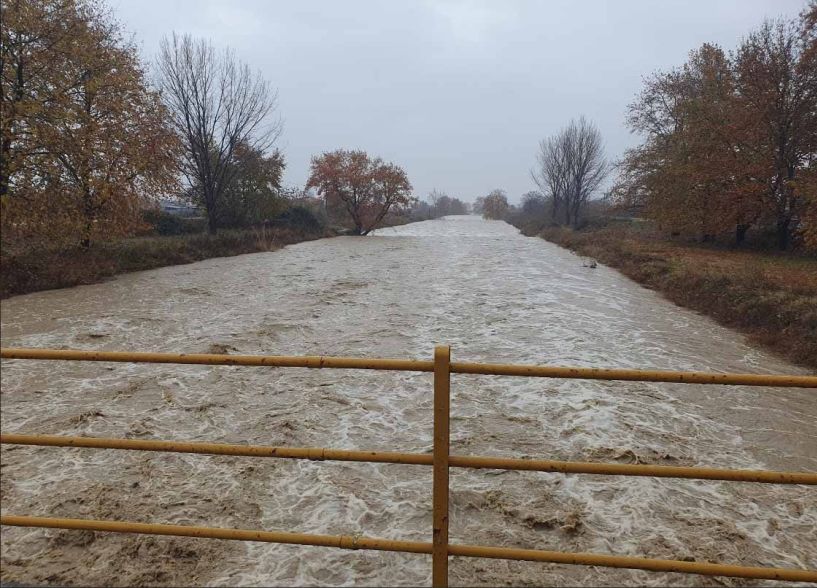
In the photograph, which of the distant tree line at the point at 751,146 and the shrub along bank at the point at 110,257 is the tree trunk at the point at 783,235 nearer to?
the distant tree line at the point at 751,146

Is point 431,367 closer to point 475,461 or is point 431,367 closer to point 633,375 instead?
point 475,461

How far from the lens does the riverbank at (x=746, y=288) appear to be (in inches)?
350

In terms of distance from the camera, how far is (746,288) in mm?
11305

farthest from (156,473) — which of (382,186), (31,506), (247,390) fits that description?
(382,186)

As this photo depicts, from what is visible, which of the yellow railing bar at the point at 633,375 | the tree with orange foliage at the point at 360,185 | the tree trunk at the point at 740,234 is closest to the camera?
the yellow railing bar at the point at 633,375

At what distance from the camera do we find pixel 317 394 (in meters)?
6.73

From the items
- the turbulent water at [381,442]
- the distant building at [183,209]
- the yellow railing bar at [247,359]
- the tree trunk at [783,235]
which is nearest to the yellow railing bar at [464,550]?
the yellow railing bar at [247,359]

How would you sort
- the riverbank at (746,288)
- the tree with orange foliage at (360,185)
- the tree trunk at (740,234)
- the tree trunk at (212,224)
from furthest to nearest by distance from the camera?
the tree with orange foliage at (360,185)
the tree trunk at (212,224)
the tree trunk at (740,234)
the riverbank at (746,288)

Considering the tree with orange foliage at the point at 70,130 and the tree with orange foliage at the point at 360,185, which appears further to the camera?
the tree with orange foliage at the point at 360,185

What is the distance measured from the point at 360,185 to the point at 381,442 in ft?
115

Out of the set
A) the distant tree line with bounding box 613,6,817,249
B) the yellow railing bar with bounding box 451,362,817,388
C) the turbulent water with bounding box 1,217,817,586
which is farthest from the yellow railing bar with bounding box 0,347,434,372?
the distant tree line with bounding box 613,6,817,249

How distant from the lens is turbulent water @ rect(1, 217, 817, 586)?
343 centimetres

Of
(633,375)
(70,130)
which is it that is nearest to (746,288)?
(633,375)

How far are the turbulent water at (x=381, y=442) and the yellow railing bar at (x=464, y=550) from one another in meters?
1.25
